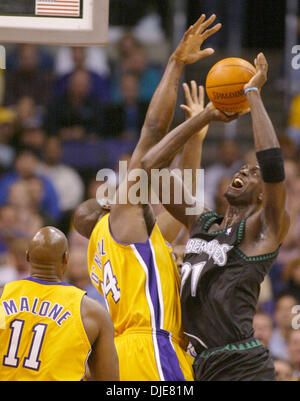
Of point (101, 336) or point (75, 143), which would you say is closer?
point (101, 336)

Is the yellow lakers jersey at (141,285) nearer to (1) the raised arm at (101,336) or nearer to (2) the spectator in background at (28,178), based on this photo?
(1) the raised arm at (101,336)

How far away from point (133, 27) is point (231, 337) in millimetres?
7709

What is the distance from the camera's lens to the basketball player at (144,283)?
4.53 metres

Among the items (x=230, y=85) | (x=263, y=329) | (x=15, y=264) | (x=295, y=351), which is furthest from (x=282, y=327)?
(x=230, y=85)

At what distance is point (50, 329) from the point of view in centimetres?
417

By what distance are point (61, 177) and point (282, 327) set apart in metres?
3.70

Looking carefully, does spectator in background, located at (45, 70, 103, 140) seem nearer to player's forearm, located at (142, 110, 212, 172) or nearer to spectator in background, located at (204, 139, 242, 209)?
spectator in background, located at (204, 139, 242, 209)

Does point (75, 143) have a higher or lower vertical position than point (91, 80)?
lower

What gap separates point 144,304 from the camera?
4574 mm

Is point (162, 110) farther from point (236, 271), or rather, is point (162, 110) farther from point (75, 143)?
point (75, 143)

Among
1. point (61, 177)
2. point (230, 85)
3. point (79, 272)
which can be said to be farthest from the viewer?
point (61, 177)

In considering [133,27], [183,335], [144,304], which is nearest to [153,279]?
[144,304]

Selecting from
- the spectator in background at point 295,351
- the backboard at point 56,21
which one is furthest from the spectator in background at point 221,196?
the backboard at point 56,21
